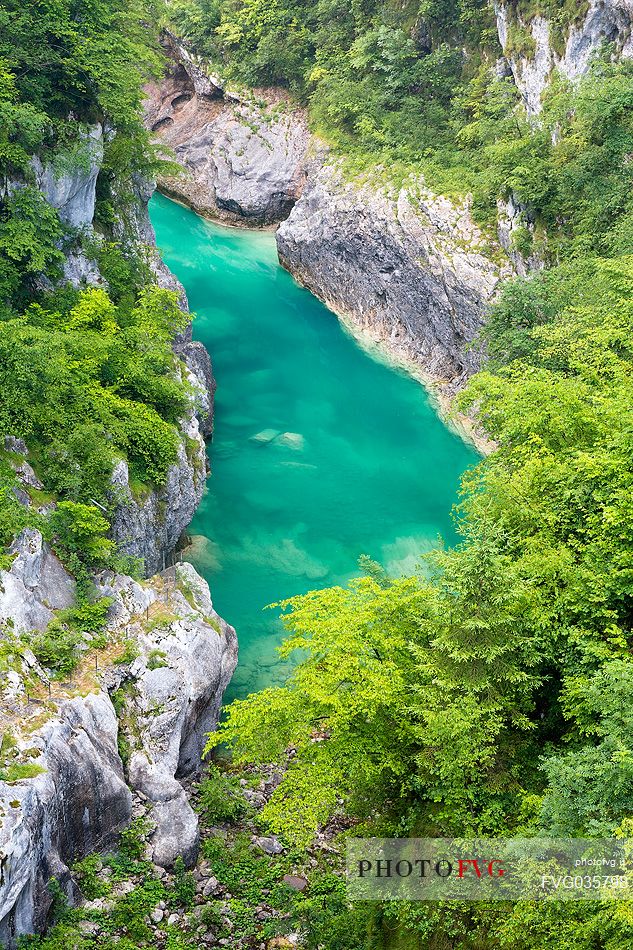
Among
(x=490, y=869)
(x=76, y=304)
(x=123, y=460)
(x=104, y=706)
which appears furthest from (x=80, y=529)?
(x=490, y=869)

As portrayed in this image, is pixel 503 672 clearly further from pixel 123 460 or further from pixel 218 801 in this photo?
pixel 123 460

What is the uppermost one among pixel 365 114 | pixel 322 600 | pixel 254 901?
pixel 365 114

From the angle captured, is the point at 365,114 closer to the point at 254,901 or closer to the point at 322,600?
the point at 322,600

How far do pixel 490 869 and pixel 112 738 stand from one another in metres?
6.92

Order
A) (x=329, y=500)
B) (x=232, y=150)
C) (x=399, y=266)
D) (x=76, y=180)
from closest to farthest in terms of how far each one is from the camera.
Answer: (x=76, y=180) → (x=329, y=500) → (x=399, y=266) → (x=232, y=150)

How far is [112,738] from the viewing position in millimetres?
13828

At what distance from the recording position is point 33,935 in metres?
11.1

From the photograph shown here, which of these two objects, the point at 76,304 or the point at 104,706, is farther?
the point at 76,304

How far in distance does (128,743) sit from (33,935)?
145 inches

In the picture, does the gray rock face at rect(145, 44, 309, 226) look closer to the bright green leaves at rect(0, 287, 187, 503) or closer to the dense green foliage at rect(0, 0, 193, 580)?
the dense green foliage at rect(0, 0, 193, 580)

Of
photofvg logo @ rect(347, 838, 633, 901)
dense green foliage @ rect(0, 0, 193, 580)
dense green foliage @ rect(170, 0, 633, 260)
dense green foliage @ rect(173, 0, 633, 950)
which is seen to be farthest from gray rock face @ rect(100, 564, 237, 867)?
dense green foliage @ rect(170, 0, 633, 260)

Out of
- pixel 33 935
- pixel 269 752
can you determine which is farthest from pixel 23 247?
pixel 33 935

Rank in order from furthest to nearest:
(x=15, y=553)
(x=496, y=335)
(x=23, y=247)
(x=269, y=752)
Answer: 1. (x=496, y=335)
2. (x=23, y=247)
3. (x=15, y=553)
4. (x=269, y=752)

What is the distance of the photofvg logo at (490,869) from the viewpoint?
28.2ft
